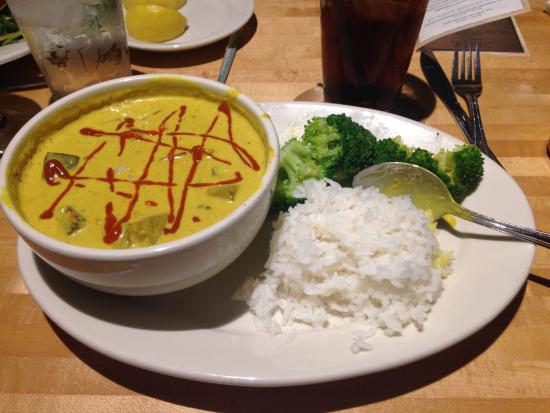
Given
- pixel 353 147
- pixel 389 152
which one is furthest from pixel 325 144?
pixel 389 152

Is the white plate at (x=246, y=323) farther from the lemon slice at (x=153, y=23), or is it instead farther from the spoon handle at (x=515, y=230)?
the lemon slice at (x=153, y=23)

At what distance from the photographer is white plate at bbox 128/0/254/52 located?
2.44 metres

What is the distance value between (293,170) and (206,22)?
142 centimetres

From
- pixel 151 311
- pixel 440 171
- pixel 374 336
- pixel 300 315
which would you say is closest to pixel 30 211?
pixel 151 311

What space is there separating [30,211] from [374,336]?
99 cm

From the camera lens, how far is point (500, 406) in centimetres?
122

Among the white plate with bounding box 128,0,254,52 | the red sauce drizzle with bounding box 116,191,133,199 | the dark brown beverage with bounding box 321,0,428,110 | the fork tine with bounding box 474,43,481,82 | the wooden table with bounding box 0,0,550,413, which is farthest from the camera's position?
the white plate with bounding box 128,0,254,52

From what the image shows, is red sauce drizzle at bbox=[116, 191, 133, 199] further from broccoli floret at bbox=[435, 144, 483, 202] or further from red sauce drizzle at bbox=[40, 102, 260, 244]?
broccoli floret at bbox=[435, 144, 483, 202]

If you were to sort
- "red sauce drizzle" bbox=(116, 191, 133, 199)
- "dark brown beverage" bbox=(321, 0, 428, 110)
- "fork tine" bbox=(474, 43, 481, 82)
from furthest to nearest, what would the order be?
"fork tine" bbox=(474, 43, 481, 82)
"dark brown beverage" bbox=(321, 0, 428, 110)
"red sauce drizzle" bbox=(116, 191, 133, 199)

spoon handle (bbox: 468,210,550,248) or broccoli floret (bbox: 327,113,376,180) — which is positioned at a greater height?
broccoli floret (bbox: 327,113,376,180)

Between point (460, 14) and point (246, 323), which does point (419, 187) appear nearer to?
point (246, 323)

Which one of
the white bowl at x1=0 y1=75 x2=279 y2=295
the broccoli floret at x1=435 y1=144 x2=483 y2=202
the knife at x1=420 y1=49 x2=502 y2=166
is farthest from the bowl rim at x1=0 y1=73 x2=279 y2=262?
the knife at x1=420 y1=49 x2=502 y2=166

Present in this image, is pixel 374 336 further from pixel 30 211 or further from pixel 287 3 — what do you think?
pixel 287 3

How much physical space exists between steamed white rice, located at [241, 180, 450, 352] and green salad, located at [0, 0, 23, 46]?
5.87 ft
